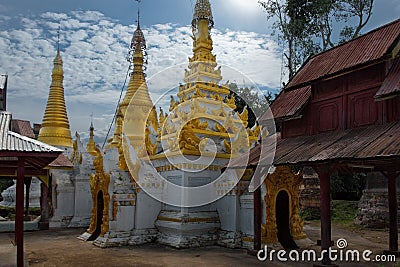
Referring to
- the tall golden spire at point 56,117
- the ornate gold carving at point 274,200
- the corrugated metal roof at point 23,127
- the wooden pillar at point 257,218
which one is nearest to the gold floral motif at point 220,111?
the ornate gold carving at point 274,200

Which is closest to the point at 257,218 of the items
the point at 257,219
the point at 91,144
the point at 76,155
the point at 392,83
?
the point at 257,219

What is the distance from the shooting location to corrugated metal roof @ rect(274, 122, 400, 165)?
27.2ft

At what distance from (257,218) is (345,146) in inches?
172

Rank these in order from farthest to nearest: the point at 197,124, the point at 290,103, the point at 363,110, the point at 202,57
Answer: the point at 202,57, the point at 197,124, the point at 290,103, the point at 363,110

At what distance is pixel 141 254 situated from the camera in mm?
12867

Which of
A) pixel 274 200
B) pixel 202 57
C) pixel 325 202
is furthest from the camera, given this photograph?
pixel 202 57

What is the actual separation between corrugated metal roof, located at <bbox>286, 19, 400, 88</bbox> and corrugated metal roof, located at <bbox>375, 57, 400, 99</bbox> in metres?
0.49

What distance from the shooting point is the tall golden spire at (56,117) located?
26.8 meters

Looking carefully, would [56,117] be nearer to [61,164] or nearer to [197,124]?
[61,164]

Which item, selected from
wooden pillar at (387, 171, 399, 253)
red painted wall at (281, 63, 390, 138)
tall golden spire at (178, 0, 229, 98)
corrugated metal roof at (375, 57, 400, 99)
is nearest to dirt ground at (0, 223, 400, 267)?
wooden pillar at (387, 171, 399, 253)

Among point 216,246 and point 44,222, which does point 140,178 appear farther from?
point 44,222

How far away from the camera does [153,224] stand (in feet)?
51.0

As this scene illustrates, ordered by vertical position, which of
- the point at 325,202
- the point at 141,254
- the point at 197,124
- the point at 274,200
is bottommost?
the point at 141,254

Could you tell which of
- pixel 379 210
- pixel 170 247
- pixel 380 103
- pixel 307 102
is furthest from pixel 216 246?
pixel 379 210
